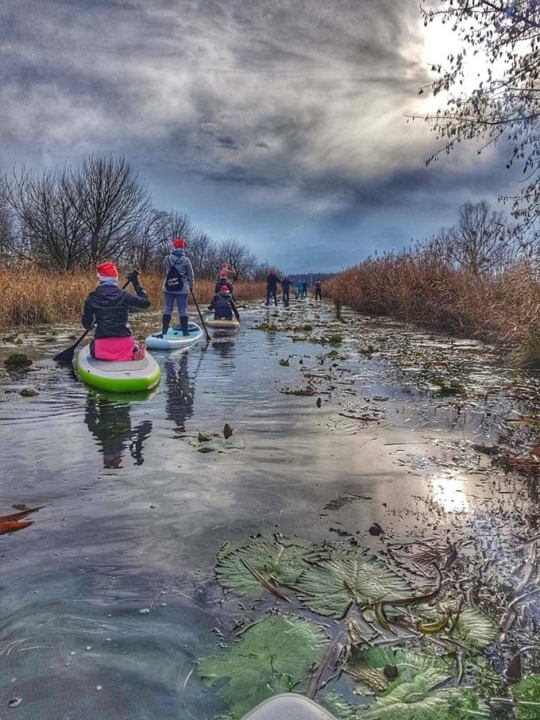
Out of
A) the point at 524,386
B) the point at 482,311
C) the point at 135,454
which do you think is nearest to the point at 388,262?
the point at 482,311

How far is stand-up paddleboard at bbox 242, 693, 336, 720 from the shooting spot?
1201 millimetres

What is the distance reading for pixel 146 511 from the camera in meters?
3.14

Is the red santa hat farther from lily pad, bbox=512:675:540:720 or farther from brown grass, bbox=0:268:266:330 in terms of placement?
brown grass, bbox=0:268:266:330

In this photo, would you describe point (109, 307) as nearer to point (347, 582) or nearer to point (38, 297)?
point (347, 582)

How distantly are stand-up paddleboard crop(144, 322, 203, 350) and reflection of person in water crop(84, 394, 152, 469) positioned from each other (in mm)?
4259

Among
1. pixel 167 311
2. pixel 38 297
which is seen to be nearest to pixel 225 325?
pixel 167 311

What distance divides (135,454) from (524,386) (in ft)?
19.3

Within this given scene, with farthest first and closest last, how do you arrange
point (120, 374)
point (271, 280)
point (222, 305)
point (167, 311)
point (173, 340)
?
point (271, 280) → point (222, 305) → point (167, 311) → point (173, 340) → point (120, 374)

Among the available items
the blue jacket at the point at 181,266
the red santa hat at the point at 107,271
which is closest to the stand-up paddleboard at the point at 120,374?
the red santa hat at the point at 107,271

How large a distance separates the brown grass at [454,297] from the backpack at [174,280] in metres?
7.15

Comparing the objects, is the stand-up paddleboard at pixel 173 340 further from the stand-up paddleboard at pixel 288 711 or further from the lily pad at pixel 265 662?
the stand-up paddleboard at pixel 288 711

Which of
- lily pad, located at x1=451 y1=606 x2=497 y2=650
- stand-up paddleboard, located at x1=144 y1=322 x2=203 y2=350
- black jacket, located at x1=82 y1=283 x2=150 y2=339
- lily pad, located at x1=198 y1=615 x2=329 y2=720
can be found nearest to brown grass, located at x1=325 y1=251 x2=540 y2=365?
black jacket, located at x1=82 y1=283 x2=150 y2=339

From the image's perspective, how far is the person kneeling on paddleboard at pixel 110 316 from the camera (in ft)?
22.9

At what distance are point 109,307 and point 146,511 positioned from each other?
14.9 ft
